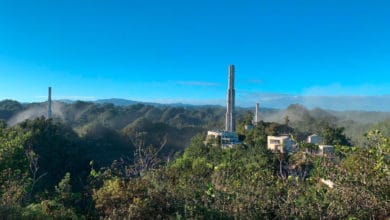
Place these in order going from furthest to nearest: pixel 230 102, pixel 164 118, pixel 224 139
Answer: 1. pixel 164 118
2. pixel 230 102
3. pixel 224 139

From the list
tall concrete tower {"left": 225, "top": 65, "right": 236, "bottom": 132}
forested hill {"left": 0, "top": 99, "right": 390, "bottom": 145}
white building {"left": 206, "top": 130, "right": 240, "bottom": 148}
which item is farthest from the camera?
forested hill {"left": 0, "top": 99, "right": 390, "bottom": 145}

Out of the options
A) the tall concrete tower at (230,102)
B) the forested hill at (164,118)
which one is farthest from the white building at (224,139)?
the forested hill at (164,118)

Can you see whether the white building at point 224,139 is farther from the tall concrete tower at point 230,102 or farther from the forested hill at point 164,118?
the forested hill at point 164,118

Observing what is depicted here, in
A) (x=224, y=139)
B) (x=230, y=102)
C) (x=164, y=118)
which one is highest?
(x=230, y=102)

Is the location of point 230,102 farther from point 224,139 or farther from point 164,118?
point 164,118

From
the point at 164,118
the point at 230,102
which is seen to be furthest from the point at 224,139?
the point at 164,118

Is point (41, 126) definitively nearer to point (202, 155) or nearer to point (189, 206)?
point (202, 155)

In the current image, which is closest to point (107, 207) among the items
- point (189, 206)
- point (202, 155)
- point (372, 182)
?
point (189, 206)

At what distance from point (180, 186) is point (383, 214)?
2.98 meters

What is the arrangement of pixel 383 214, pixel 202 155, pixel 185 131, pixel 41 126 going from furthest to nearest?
pixel 185 131 → pixel 41 126 → pixel 202 155 → pixel 383 214

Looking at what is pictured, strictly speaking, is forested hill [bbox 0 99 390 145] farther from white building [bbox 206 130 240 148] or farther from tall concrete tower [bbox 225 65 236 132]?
white building [bbox 206 130 240 148]

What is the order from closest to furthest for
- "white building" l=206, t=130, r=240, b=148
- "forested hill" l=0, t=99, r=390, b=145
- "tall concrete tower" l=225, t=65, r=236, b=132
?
"white building" l=206, t=130, r=240, b=148
"tall concrete tower" l=225, t=65, r=236, b=132
"forested hill" l=0, t=99, r=390, b=145

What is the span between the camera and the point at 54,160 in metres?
23.3

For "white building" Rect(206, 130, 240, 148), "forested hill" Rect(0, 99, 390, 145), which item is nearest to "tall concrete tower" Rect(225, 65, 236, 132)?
"white building" Rect(206, 130, 240, 148)
